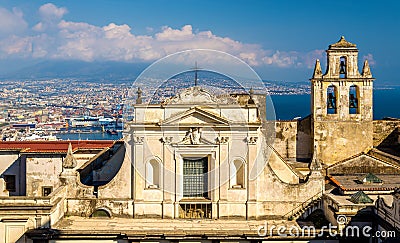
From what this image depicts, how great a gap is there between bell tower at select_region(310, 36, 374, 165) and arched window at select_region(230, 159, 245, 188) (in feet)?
24.4

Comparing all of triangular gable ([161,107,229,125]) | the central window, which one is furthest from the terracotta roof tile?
triangular gable ([161,107,229,125])

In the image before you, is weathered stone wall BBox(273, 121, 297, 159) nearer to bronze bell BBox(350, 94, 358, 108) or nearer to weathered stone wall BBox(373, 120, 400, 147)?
bronze bell BBox(350, 94, 358, 108)

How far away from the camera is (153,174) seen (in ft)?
86.8

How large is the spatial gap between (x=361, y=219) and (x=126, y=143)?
37.8 ft

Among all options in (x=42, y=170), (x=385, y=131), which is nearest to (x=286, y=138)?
(x=385, y=131)

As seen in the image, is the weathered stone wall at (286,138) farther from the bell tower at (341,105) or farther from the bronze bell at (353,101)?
the bronze bell at (353,101)

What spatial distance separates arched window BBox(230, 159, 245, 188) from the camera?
85.5 feet

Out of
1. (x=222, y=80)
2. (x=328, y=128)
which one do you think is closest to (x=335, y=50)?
(x=328, y=128)

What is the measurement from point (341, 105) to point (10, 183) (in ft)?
67.2

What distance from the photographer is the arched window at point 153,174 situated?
26.2 meters

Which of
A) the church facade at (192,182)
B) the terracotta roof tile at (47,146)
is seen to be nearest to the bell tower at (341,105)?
the church facade at (192,182)

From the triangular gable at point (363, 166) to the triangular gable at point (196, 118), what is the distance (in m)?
8.06

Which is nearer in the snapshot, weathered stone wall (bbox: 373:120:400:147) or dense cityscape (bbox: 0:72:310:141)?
weathered stone wall (bbox: 373:120:400:147)

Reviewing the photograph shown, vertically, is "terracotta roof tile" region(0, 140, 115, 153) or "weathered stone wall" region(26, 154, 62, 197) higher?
"terracotta roof tile" region(0, 140, 115, 153)
